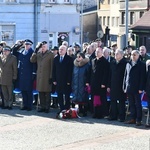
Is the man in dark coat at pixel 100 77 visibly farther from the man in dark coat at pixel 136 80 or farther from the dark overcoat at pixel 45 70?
the dark overcoat at pixel 45 70

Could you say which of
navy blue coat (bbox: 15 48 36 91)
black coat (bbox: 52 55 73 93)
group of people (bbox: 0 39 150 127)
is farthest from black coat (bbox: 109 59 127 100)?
navy blue coat (bbox: 15 48 36 91)

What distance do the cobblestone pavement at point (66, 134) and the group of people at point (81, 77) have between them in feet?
1.68

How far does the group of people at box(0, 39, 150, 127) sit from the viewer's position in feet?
45.4

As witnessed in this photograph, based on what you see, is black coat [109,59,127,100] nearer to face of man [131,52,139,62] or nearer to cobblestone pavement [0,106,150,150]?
face of man [131,52,139,62]

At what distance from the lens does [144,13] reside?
163 ft

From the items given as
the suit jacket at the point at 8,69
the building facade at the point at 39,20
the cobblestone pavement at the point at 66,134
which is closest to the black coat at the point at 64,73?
the cobblestone pavement at the point at 66,134

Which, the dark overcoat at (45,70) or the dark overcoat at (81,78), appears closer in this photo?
the dark overcoat at (81,78)

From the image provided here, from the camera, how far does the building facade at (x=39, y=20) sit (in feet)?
110

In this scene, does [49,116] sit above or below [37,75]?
below

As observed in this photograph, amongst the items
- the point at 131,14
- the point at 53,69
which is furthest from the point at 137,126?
the point at 131,14

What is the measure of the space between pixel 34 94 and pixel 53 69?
6.62 ft

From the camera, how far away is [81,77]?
14875 mm

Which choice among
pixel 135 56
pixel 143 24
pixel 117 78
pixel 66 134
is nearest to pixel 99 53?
pixel 117 78

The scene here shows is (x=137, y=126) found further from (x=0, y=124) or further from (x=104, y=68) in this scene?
(x=0, y=124)
